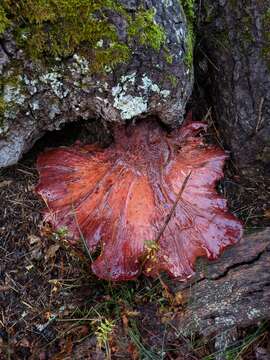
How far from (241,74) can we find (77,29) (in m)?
1.18

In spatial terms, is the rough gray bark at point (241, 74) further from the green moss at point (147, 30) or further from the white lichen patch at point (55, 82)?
the white lichen patch at point (55, 82)

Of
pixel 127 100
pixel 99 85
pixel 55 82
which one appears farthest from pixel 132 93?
pixel 55 82

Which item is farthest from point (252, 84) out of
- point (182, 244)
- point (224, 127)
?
point (182, 244)

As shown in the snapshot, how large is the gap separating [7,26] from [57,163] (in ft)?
3.28

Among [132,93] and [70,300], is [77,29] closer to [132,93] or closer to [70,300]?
[132,93]

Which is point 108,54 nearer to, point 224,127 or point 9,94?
point 9,94

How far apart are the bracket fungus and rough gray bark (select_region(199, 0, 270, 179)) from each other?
253mm

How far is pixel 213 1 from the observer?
306 centimetres

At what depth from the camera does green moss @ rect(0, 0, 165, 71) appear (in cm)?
250

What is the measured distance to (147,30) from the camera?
2654 mm

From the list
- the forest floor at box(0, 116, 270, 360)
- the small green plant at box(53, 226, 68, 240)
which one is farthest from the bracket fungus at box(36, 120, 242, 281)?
the forest floor at box(0, 116, 270, 360)

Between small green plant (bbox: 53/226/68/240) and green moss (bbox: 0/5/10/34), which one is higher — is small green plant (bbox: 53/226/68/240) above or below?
below

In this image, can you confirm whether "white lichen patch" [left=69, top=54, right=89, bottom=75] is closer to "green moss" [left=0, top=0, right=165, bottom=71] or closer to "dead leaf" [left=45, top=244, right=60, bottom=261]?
"green moss" [left=0, top=0, right=165, bottom=71]

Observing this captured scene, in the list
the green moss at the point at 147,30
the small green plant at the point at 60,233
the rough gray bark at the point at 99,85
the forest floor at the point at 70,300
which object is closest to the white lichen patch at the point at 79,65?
the rough gray bark at the point at 99,85
